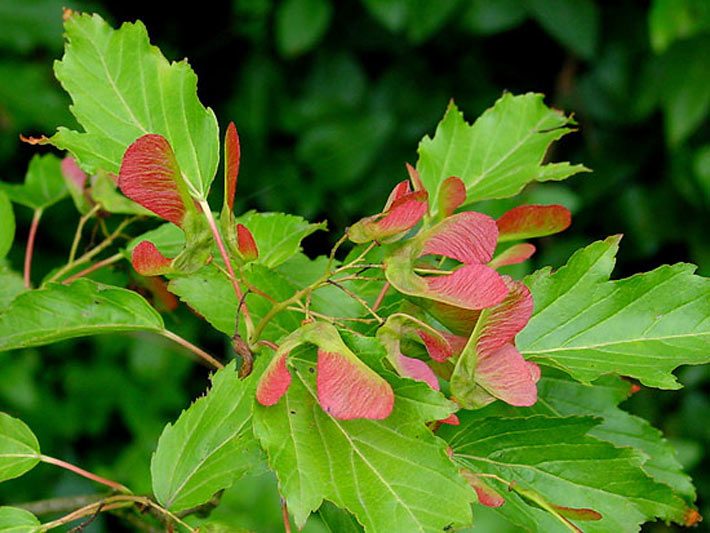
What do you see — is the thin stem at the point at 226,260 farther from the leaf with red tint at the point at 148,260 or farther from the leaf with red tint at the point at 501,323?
the leaf with red tint at the point at 501,323

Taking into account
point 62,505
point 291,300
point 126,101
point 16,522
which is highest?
point 126,101

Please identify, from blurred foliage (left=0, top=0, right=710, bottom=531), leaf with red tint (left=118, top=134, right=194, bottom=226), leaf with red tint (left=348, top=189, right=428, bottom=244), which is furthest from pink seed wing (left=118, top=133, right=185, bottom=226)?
blurred foliage (left=0, top=0, right=710, bottom=531)

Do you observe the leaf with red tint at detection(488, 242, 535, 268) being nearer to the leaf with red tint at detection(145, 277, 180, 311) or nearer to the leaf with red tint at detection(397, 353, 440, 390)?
the leaf with red tint at detection(397, 353, 440, 390)

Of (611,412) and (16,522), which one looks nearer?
(16,522)

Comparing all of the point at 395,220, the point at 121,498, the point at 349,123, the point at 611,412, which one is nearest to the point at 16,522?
the point at 121,498

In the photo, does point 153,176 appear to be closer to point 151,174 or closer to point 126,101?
point 151,174

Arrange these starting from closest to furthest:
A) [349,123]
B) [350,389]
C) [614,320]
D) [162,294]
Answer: [350,389] < [614,320] < [162,294] < [349,123]
